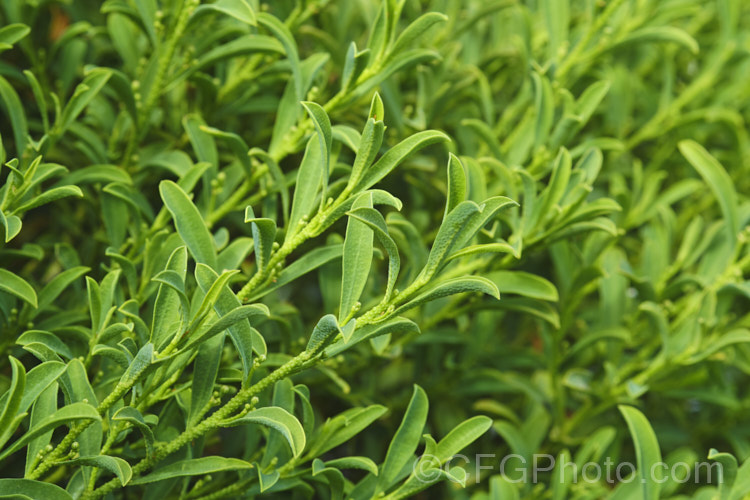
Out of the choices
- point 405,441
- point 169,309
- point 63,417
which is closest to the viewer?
point 63,417

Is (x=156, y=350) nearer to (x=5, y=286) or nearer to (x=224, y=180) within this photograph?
(x=5, y=286)

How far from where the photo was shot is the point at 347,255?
2.28 ft

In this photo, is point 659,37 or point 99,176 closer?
point 99,176

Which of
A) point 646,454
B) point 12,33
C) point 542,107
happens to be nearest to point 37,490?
point 12,33

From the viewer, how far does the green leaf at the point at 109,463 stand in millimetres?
609

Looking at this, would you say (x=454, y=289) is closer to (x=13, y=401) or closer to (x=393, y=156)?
(x=393, y=156)

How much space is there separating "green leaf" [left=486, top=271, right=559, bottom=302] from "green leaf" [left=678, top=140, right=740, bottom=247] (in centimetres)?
30

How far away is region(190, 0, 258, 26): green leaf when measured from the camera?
800 mm

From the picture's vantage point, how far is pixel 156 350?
2.15 ft

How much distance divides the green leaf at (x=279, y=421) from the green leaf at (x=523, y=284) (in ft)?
1.14

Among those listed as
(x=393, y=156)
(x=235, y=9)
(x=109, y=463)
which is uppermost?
(x=235, y=9)

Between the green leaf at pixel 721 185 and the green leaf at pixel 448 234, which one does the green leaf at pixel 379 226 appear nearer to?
the green leaf at pixel 448 234

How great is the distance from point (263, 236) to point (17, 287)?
0.27 metres

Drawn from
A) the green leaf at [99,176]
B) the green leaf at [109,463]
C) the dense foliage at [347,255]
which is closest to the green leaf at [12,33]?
the dense foliage at [347,255]
